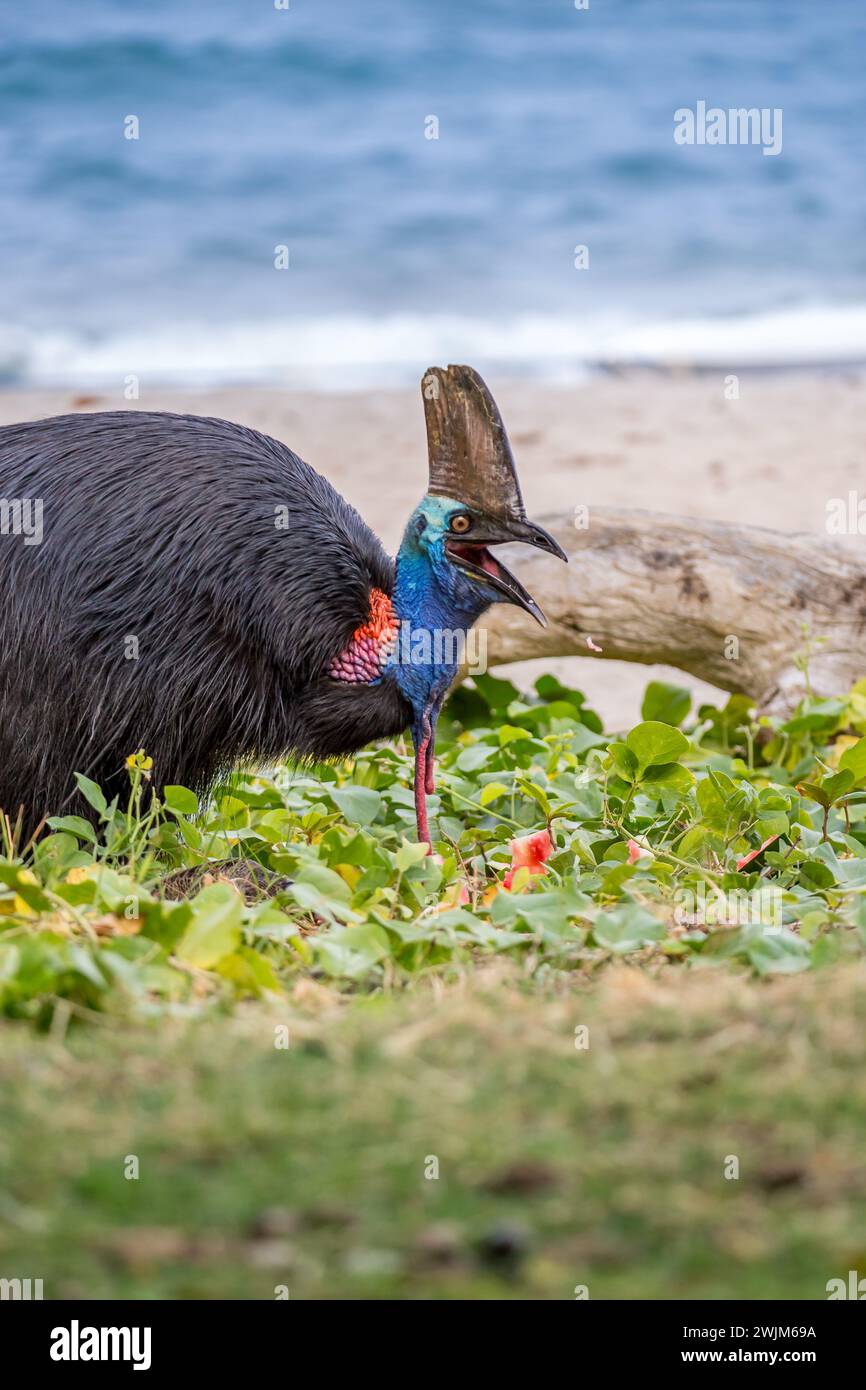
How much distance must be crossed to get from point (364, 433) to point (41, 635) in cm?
602

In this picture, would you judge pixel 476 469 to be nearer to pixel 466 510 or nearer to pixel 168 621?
pixel 466 510

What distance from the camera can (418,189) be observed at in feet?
51.1

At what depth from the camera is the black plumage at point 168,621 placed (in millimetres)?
3174

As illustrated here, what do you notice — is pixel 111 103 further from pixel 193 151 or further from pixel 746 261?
pixel 746 261

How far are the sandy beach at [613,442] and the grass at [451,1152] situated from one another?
3.97 metres

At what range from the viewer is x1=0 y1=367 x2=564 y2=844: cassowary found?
10.4 ft

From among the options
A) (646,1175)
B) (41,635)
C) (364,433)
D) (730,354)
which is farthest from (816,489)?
(646,1175)

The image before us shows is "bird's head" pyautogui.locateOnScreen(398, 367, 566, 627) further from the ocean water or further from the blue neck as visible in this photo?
the ocean water

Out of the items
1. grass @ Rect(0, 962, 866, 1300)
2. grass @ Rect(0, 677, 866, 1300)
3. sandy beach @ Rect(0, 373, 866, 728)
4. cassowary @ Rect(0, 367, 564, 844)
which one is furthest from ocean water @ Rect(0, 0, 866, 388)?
grass @ Rect(0, 962, 866, 1300)

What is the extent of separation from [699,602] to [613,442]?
416 centimetres

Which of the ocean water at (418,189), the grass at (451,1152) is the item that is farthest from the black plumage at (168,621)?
the ocean water at (418,189)

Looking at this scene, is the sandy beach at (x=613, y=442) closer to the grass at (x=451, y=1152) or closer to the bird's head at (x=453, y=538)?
the bird's head at (x=453, y=538)

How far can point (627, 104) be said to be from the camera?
1686 centimetres

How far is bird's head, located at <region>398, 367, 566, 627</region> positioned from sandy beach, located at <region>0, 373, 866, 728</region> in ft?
9.02
